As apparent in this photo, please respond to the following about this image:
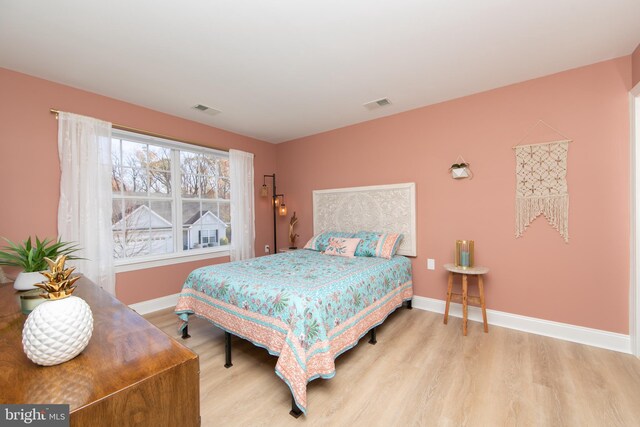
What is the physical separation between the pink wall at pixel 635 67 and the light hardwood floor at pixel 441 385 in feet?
7.23

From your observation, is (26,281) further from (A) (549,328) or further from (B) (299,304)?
(A) (549,328)

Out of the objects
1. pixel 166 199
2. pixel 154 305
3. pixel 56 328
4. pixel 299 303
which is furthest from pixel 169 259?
pixel 56 328

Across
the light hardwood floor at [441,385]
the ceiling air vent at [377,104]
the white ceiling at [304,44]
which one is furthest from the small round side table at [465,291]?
the ceiling air vent at [377,104]

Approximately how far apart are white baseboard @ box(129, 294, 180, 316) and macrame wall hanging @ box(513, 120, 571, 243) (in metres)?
4.06

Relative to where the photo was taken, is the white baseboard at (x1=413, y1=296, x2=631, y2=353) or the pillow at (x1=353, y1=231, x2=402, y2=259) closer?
the white baseboard at (x1=413, y1=296, x2=631, y2=353)

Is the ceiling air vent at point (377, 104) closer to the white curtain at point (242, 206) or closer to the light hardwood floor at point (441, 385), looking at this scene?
the white curtain at point (242, 206)

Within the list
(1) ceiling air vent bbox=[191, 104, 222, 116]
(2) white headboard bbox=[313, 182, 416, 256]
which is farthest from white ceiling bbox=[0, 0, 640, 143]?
(2) white headboard bbox=[313, 182, 416, 256]

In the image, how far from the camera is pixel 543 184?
2.53m

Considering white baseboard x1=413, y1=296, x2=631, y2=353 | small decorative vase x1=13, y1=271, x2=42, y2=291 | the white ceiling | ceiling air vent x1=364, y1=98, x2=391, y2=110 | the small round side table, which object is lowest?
white baseboard x1=413, y1=296, x2=631, y2=353

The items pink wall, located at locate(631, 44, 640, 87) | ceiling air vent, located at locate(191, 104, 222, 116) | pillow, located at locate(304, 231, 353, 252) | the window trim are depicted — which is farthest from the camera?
pillow, located at locate(304, 231, 353, 252)

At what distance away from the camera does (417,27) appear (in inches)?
72.9

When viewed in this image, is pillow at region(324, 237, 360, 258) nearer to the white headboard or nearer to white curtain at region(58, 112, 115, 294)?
the white headboard

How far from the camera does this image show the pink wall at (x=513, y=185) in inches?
88.8

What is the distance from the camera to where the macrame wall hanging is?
2.44 metres
